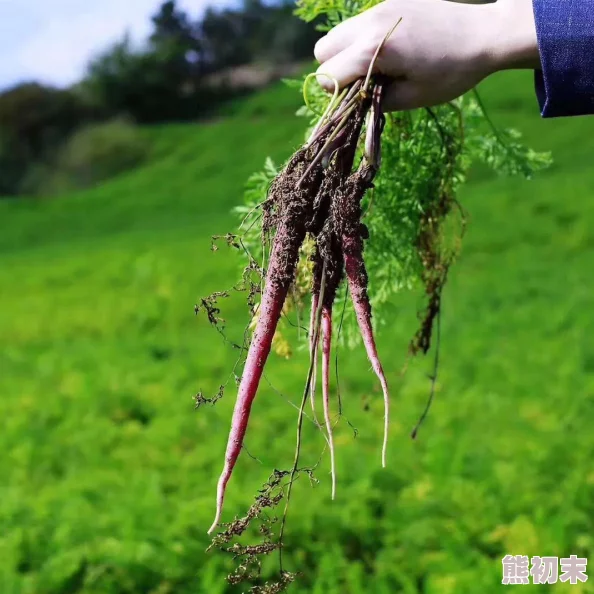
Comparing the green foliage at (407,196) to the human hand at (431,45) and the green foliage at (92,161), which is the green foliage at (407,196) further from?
Result: the green foliage at (92,161)

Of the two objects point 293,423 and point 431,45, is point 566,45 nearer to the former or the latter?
point 431,45

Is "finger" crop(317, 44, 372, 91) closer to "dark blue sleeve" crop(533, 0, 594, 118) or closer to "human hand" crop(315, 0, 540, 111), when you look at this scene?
"human hand" crop(315, 0, 540, 111)

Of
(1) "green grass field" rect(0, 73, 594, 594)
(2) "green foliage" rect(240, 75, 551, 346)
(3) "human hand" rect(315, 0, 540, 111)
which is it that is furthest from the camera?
(1) "green grass field" rect(0, 73, 594, 594)

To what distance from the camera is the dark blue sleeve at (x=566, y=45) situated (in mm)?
1103

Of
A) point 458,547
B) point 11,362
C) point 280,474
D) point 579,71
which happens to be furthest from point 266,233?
point 11,362

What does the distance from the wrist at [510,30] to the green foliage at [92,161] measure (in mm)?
23188

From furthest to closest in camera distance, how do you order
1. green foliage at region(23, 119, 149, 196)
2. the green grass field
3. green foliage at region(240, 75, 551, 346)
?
green foliage at region(23, 119, 149, 196) → the green grass field → green foliage at region(240, 75, 551, 346)

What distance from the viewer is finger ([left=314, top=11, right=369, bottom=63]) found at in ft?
3.65


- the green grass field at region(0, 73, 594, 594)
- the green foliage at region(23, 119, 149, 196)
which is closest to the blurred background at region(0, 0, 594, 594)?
the green grass field at region(0, 73, 594, 594)

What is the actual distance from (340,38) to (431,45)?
14cm

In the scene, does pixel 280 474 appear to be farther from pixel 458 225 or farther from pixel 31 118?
pixel 31 118

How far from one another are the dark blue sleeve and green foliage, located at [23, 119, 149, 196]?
23216mm

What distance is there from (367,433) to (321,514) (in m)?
1.20

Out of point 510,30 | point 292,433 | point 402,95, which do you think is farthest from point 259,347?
point 292,433
